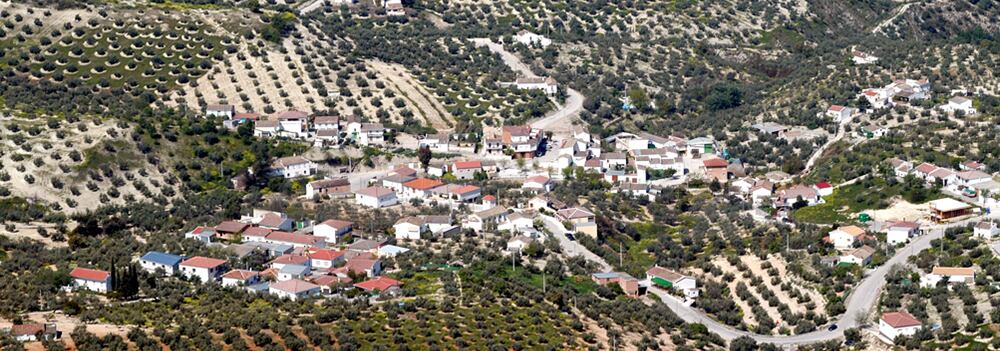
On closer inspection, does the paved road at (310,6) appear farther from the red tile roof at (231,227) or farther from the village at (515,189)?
the red tile roof at (231,227)

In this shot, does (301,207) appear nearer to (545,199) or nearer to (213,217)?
(213,217)

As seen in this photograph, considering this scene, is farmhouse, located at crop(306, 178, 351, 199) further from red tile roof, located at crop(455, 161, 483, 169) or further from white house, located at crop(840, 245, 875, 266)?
white house, located at crop(840, 245, 875, 266)

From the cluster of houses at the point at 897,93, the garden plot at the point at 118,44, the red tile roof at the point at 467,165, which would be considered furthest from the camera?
the garden plot at the point at 118,44

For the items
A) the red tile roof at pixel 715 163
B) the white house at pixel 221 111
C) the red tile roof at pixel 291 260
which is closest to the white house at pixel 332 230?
the red tile roof at pixel 291 260

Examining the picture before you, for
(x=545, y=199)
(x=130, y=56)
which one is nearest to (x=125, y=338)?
(x=545, y=199)

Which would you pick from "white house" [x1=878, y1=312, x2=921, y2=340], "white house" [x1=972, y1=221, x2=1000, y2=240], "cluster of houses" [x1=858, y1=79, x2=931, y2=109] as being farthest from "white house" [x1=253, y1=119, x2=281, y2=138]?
"white house" [x1=878, y1=312, x2=921, y2=340]

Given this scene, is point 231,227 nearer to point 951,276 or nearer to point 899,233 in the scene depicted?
point 899,233
